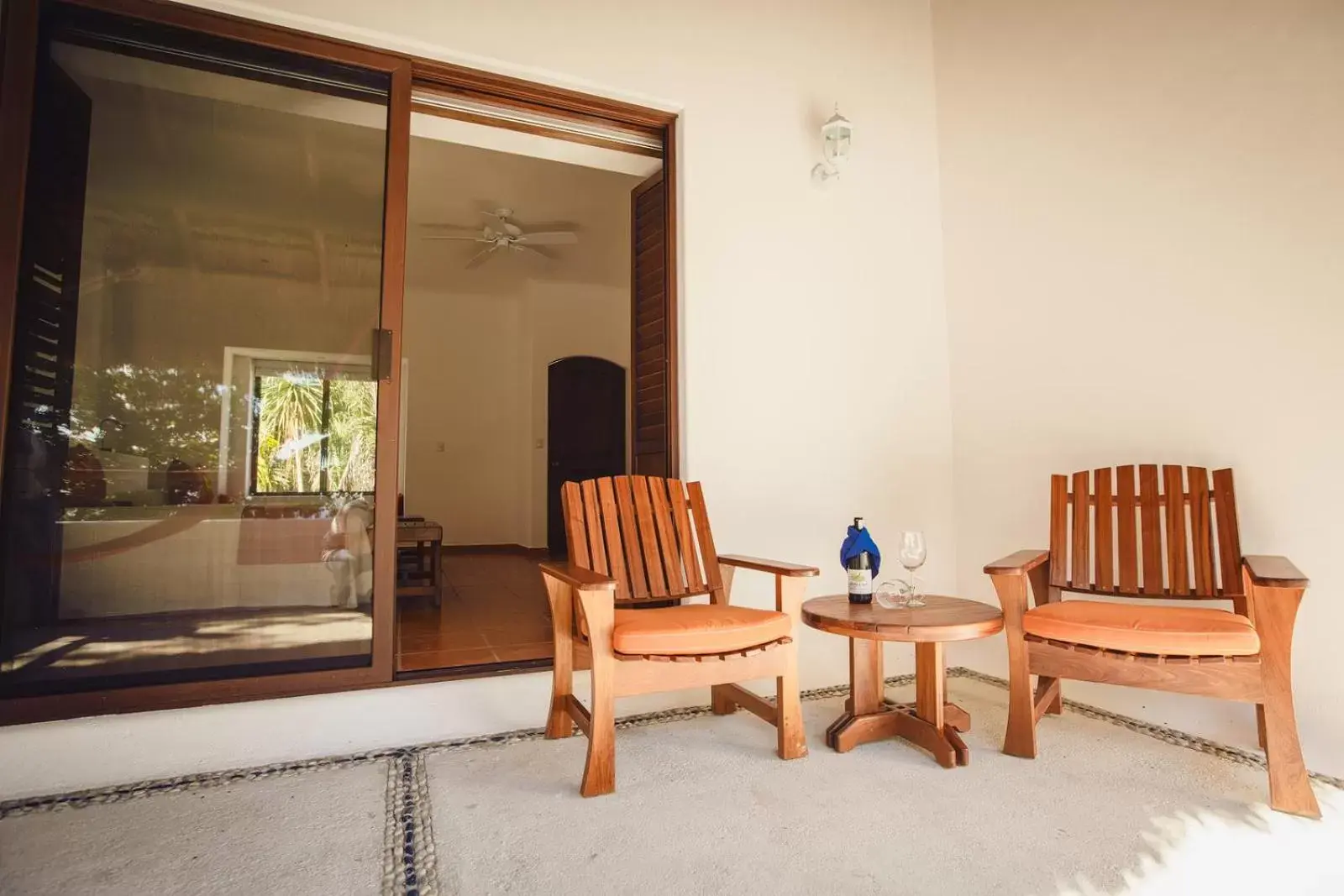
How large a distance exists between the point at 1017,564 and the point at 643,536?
4.22 feet

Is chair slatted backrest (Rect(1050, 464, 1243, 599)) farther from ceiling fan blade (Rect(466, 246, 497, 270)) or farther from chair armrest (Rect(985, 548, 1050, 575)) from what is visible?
ceiling fan blade (Rect(466, 246, 497, 270))

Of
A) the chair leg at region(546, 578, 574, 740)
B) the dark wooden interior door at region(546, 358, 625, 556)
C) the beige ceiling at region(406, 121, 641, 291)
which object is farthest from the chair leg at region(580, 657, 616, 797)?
the dark wooden interior door at region(546, 358, 625, 556)

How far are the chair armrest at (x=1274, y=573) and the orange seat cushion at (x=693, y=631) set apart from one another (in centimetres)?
128

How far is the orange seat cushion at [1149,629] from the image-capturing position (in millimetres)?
1871

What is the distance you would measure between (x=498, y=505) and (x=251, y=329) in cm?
613

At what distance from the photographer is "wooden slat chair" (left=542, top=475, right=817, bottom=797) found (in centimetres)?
198

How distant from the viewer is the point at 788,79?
130 inches

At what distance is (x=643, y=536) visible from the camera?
263cm

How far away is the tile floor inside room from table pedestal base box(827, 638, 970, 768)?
120 cm

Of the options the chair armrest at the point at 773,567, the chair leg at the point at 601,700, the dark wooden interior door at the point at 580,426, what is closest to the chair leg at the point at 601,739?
the chair leg at the point at 601,700

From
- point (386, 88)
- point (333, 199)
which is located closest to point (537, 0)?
point (386, 88)

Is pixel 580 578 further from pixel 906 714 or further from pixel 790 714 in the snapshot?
pixel 906 714

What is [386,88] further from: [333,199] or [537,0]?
[537,0]

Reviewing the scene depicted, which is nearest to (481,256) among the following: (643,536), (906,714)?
(643,536)
